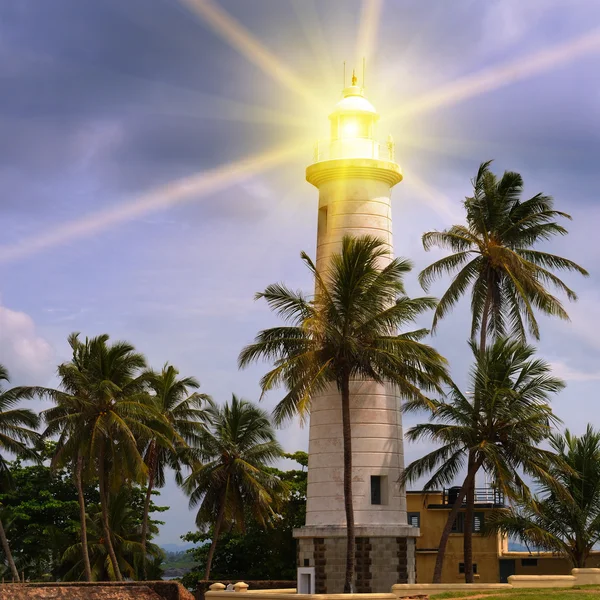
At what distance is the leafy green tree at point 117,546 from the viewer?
5866 centimetres

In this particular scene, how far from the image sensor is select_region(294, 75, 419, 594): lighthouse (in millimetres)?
43031

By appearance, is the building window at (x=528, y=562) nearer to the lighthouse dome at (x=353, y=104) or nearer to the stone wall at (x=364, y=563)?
the stone wall at (x=364, y=563)

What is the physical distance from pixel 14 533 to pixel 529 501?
32.2 m

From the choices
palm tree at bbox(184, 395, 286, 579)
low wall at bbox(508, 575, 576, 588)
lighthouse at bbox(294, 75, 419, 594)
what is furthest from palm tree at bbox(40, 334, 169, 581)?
low wall at bbox(508, 575, 576, 588)

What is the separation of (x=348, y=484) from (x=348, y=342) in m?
4.91

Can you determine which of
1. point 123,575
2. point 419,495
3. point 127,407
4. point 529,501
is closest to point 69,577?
point 123,575

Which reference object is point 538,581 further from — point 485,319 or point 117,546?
point 117,546

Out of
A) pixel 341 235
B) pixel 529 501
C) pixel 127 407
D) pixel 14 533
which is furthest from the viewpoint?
pixel 14 533

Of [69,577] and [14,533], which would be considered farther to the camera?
[14,533]

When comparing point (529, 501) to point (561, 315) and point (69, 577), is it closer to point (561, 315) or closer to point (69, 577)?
point (561, 315)

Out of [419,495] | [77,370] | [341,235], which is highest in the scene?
[341,235]

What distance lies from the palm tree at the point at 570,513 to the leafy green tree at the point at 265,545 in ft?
50.1

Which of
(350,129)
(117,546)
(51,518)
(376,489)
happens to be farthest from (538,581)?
(51,518)

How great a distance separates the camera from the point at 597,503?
44.7 m
